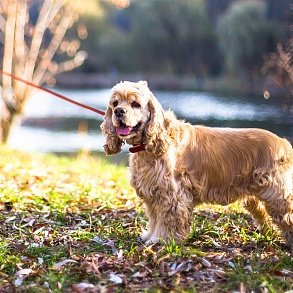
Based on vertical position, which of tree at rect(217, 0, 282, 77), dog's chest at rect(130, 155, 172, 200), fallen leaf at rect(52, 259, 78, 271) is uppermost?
tree at rect(217, 0, 282, 77)

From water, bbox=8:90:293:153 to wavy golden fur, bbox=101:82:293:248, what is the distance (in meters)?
12.1

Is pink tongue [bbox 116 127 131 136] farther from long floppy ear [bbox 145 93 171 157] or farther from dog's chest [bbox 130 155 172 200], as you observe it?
dog's chest [bbox 130 155 172 200]

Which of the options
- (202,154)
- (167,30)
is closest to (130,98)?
(202,154)

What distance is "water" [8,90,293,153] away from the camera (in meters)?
20.9

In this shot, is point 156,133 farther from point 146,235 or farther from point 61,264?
point 61,264

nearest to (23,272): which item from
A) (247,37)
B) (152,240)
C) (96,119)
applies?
(152,240)

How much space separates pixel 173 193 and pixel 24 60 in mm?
10489

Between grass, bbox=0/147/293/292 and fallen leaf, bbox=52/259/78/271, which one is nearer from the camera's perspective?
grass, bbox=0/147/293/292

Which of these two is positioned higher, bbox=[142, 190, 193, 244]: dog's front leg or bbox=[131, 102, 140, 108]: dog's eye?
bbox=[131, 102, 140, 108]: dog's eye

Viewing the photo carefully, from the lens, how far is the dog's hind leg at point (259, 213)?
19.1 feet

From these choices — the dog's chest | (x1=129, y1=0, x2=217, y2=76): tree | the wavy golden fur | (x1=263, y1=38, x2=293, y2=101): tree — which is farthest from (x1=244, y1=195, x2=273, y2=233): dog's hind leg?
(x1=129, y1=0, x2=217, y2=76): tree

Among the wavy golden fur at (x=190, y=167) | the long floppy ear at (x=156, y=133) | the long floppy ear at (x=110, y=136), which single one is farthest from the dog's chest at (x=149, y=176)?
the long floppy ear at (x=110, y=136)

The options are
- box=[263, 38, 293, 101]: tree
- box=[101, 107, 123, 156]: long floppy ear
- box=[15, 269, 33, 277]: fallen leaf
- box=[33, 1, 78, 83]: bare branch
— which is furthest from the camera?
box=[33, 1, 78, 83]: bare branch

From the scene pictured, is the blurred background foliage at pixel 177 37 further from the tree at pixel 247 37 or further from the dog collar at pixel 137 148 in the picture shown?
the dog collar at pixel 137 148
